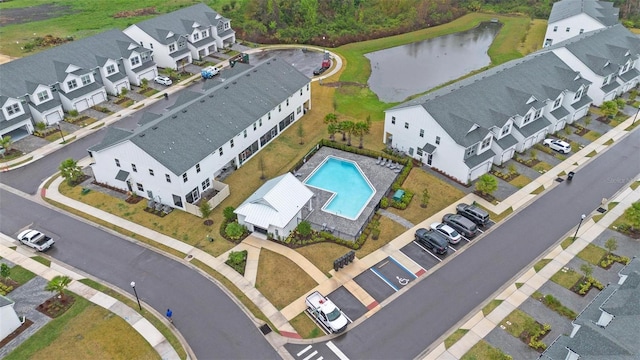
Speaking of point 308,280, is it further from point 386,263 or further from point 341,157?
point 341,157

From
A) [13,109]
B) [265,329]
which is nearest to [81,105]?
[13,109]

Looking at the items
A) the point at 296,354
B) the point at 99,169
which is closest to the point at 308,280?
the point at 296,354

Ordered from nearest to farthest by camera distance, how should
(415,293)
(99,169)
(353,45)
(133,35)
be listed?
(415,293)
(99,169)
(133,35)
(353,45)

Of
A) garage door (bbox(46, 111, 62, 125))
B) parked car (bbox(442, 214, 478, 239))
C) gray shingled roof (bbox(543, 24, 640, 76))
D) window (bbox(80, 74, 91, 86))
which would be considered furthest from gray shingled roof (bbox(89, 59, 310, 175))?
gray shingled roof (bbox(543, 24, 640, 76))

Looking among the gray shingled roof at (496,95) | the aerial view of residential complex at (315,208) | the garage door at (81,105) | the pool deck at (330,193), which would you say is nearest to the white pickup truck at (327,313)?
the aerial view of residential complex at (315,208)

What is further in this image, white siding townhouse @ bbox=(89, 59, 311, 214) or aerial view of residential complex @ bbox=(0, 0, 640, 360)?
white siding townhouse @ bbox=(89, 59, 311, 214)

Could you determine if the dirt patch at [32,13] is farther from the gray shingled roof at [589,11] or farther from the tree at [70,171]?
the gray shingled roof at [589,11]

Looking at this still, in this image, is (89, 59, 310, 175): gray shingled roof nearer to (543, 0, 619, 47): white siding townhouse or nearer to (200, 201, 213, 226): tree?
(200, 201, 213, 226): tree
